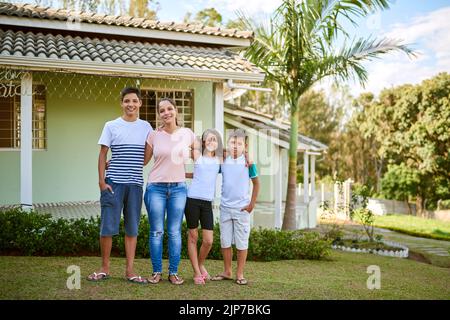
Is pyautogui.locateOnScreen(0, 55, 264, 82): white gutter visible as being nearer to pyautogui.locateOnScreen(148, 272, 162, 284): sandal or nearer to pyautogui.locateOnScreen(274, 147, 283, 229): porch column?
pyautogui.locateOnScreen(274, 147, 283, 229): porch column

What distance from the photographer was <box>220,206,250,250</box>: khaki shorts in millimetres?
5237

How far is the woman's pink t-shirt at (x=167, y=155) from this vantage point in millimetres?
4840

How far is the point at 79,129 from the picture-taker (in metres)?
11.1

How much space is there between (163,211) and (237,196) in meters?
0.81

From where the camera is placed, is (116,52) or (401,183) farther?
(401,183)

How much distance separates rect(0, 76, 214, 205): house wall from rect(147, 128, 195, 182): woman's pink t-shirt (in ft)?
18.4

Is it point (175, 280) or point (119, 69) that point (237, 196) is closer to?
point (175, 280)

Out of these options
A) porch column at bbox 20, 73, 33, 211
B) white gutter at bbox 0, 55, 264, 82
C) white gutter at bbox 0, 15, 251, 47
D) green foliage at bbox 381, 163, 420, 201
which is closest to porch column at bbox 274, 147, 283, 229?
white gutter at bbox 0, 55, 264, 82

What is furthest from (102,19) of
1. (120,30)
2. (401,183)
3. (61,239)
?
(401,183)

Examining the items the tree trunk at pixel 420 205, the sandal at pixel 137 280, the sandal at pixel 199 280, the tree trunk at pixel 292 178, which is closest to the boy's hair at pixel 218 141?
the sandal at pixel 199 280

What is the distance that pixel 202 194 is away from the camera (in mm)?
5078
